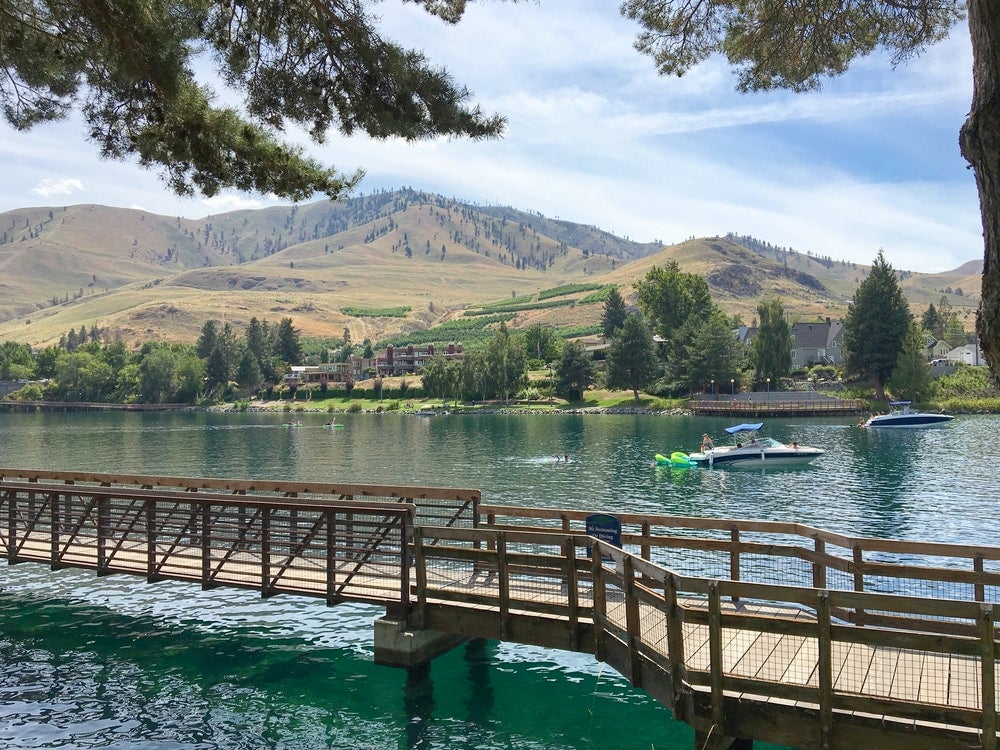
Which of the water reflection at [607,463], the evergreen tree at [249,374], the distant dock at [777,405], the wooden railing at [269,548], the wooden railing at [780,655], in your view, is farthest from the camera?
the evergreen tree at [249,374]

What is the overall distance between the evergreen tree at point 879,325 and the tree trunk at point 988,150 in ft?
400

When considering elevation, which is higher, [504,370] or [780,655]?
[504,370]

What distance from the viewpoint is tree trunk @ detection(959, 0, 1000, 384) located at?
8219mm

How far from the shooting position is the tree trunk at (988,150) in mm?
8219

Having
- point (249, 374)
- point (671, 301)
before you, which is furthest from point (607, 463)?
point (249, 374)

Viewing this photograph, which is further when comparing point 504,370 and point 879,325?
point 504,370

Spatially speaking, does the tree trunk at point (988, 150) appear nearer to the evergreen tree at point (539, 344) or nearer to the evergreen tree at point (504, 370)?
the evergreen tree at point (504, 370)

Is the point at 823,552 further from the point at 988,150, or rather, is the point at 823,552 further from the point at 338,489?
the point at 338,489

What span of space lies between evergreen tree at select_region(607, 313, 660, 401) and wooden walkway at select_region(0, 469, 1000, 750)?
385 ft

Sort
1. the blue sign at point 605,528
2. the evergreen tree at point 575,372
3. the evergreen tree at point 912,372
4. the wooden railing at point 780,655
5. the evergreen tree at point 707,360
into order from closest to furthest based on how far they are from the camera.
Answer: the wooden railing at point 780,655 → the blue sign at point 605,528 → the evergreen tree at point 912,372 → the evergreen tree at point 707,360 → the evergreen tree at point 575,372

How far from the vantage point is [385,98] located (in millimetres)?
14891

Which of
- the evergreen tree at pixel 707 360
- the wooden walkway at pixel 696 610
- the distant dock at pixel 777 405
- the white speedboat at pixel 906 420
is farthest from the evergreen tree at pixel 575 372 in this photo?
the wooden walkway at pixel 696 610

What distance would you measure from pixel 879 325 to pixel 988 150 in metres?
123

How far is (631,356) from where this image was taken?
137250 millimetres
